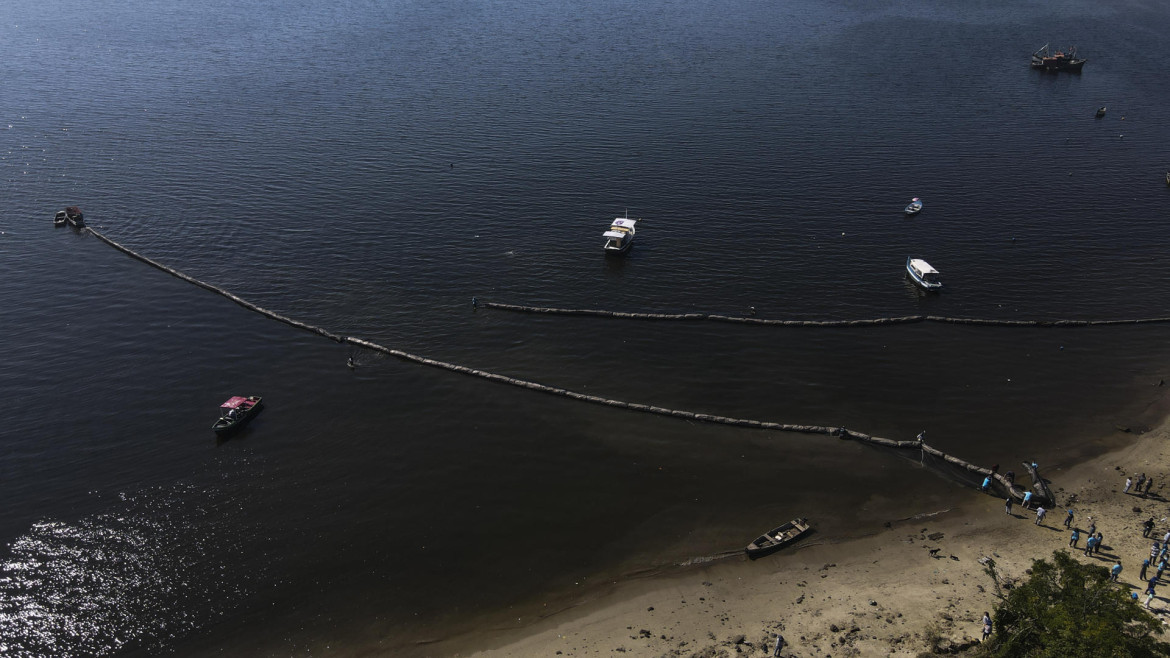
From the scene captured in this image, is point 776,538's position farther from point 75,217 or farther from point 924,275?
point 75,217

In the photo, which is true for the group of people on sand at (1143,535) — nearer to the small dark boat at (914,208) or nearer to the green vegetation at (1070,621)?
the green vegetation at (1070,621)

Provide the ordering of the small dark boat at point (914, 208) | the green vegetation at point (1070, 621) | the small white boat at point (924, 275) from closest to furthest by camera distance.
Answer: the green vegetation at point (1070, 621)
the small white boat at point (924, 275)
the small dark boat at point (914, 208)

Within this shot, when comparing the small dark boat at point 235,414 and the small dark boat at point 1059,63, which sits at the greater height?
the small dark boat at point 1059,63

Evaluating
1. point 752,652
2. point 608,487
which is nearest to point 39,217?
point 608,487

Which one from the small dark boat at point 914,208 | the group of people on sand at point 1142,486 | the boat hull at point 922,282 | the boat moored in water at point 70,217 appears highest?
the small dark boat at point 914,208

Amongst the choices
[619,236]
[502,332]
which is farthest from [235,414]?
[619,236]

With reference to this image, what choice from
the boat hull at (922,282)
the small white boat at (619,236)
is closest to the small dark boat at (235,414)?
the small white boat at (619,236)

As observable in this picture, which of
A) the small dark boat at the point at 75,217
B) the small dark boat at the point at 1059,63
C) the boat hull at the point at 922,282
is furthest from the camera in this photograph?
the small dark boat at the point at 1059,63
